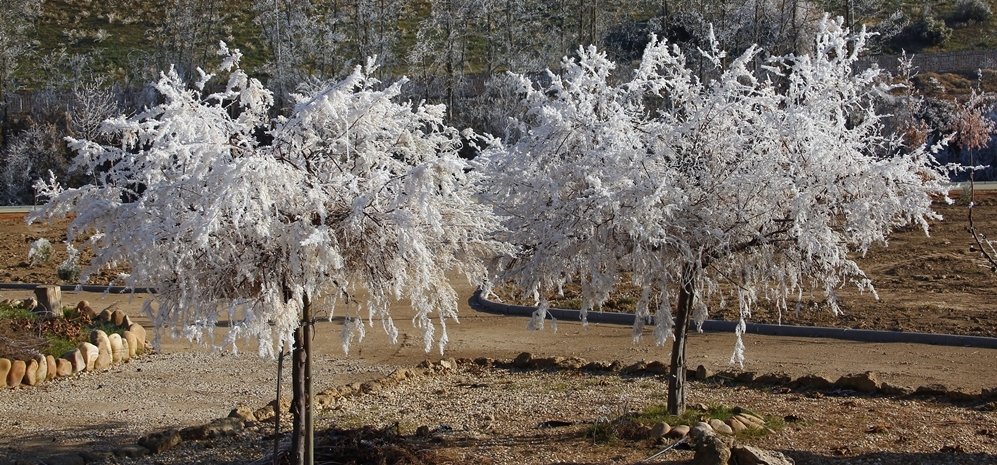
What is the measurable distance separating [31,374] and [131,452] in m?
4.57

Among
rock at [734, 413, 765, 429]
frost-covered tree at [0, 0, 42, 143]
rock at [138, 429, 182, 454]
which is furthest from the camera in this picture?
frost-covered tree at [0, 0, 42, 143]

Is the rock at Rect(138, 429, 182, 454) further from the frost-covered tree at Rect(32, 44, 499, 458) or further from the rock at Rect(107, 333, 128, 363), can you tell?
the rock at Rect(107, 333, 128, 363)

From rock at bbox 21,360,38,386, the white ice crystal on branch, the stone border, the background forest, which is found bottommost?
rock at bbox 21,360,38,386

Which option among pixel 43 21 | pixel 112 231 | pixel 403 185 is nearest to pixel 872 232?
pixel 403 185

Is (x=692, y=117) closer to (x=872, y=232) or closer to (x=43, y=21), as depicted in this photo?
(x=872, y=232)

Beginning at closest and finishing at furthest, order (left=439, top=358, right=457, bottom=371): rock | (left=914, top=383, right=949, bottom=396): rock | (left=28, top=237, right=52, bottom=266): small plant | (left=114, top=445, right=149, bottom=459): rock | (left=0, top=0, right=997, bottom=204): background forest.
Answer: (left=114, top=445, right=149, bottom=459): rock < (left=914, top=383, right=949, bottom=396): rock < (left=439, top=358, right=457, bottom=371): rock < (left=28, top=237, right=52, bottom=266): small plant < (left=0, top=0, right=997, bottom=204): background forest

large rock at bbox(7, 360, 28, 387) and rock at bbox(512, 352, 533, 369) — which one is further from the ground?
rock at bbox(512, 352, 533, 369)

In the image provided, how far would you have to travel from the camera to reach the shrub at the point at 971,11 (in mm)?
61688

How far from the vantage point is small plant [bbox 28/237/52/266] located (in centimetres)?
2739

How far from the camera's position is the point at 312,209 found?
293 inches

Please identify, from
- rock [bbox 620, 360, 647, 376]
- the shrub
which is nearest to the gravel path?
rock [bbox 620, 360, 647, 376]

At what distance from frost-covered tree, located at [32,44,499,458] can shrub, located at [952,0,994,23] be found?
61.2m

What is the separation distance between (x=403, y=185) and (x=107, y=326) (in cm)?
1074

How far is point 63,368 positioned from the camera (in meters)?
14.3
